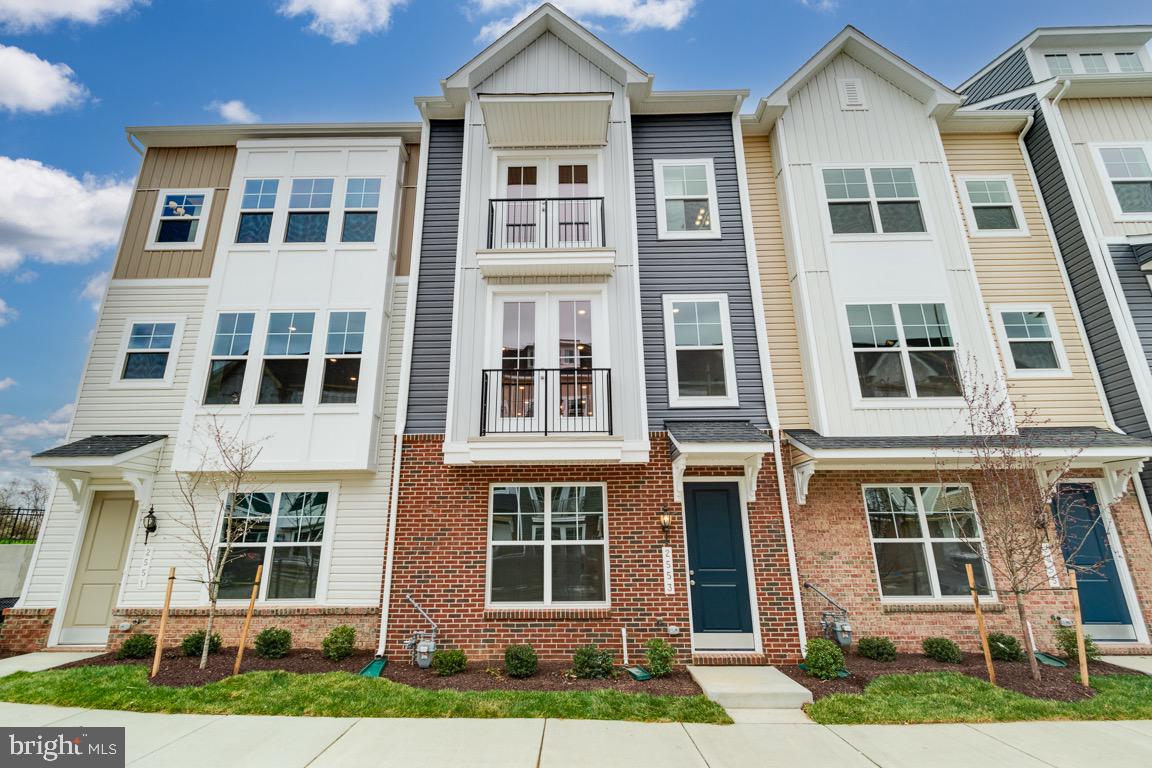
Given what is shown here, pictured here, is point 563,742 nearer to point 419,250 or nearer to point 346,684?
point 346,684

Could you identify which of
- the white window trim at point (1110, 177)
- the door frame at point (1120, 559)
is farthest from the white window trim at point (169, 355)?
the white window trim at point (1110, 177)

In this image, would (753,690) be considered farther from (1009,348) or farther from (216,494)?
(216,494)

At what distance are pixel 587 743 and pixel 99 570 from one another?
9.04 meters

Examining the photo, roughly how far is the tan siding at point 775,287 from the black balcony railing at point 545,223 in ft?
11.1

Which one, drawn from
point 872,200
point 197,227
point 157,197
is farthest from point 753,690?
point 157,197

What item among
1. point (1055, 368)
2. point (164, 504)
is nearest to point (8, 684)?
point (164, 504)

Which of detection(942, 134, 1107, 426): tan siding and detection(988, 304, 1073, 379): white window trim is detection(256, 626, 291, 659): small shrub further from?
detection(988, 304, 1073, 379): white window trim

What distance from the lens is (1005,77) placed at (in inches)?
448

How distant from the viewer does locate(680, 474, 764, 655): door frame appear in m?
7.11

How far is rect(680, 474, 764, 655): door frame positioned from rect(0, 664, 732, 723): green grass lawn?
1798mm

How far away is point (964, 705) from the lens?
543cm

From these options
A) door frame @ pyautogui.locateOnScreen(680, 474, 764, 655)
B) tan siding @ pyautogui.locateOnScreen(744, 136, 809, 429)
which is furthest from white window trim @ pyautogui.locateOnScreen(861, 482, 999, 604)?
door frame @ pyautogui.locateOnScreen(680, 474, 764, 655)

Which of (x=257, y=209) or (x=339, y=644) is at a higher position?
(x=257, y=209)

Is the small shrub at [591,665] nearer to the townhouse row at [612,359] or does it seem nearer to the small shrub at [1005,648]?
the townhouse row at [612,359]
